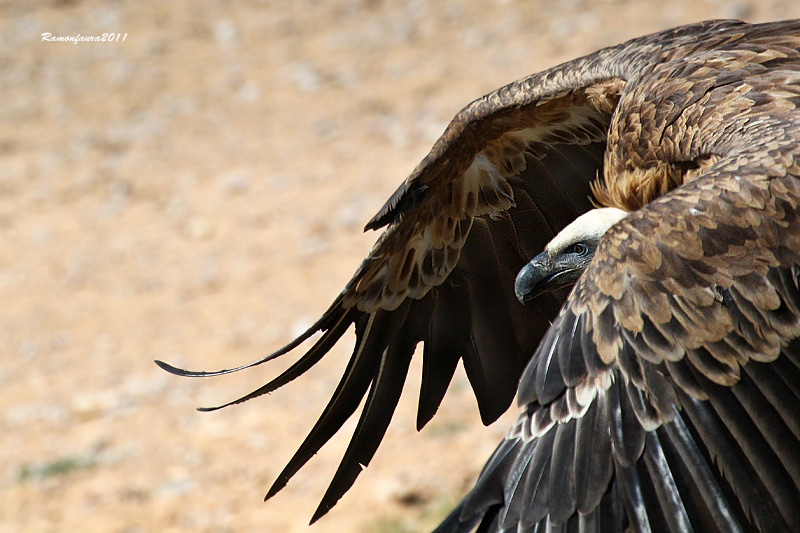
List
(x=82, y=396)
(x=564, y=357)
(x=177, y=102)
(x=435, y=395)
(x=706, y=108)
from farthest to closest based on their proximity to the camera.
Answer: (x=177, y=102), (x=82, y=396), (x=435, y=395), (x=706, y=108), (x=564, y=357)

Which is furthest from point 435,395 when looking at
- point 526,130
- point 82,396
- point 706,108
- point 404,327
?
point 82,396

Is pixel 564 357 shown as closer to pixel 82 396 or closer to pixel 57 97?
pixel 82 396

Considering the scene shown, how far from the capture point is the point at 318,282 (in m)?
8.22

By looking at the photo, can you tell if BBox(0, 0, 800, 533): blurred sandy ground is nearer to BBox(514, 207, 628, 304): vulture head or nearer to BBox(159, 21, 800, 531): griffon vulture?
BBox(159, 21, 800, 531): griffon vulture

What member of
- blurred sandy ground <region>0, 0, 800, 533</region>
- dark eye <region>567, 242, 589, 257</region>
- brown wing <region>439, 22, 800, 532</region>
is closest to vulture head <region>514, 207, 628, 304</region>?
dark eye <region>567, 242, 589, 257</region>

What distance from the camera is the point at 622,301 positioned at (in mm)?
2801

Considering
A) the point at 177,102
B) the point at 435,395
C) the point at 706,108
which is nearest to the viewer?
the point at 706,108

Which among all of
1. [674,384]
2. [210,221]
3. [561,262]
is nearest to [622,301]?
[674,384]

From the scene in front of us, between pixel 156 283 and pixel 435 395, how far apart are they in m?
4.69

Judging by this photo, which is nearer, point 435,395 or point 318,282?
point 435,395

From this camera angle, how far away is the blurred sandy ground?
6.14 metres

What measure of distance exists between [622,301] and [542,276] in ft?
3.49

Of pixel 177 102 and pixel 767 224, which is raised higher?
pixel 177 102

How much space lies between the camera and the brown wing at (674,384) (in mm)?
2658
